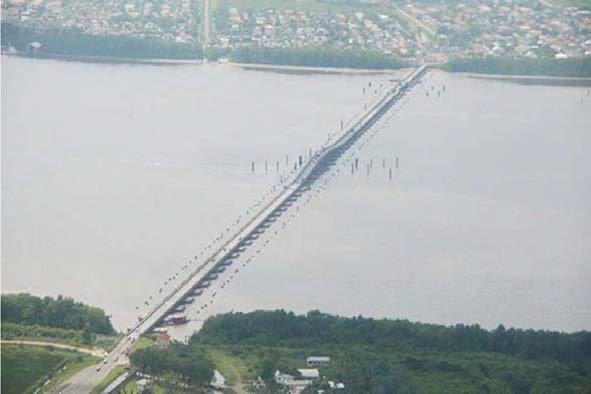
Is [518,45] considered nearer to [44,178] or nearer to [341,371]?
[44,178]

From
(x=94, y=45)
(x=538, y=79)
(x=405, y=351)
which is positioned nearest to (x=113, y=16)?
(x=94, y=45)

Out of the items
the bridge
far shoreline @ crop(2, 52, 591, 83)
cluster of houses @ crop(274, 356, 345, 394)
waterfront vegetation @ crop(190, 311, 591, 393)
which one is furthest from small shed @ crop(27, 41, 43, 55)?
cluster of houses @ crop(274, 356, 345, 394)

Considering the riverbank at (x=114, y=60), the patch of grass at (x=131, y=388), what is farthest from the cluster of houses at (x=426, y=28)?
the patch of grass at (x=131, y=388)

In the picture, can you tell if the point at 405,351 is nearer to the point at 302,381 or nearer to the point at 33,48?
the point at 302,381

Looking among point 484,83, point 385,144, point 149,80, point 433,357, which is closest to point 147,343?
point 433,357

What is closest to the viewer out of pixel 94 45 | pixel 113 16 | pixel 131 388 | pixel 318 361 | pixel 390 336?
pixel 131 388

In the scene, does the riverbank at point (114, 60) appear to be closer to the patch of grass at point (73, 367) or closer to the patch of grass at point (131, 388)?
the patch of grass at point (73, 367)

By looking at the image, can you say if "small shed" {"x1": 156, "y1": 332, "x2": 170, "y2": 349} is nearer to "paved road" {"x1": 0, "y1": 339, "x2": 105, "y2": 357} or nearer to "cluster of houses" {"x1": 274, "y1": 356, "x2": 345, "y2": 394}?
"paved road" {"x1": 0, "y1": 339, "x2": 105, "y2": 357}
